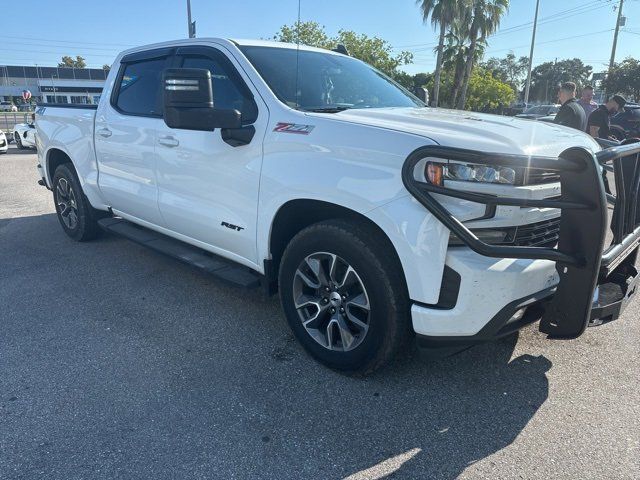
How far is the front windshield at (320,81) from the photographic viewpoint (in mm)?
3355

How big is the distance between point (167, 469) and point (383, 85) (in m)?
3.29

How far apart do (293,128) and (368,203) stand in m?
0.76

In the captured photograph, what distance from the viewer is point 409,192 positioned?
2395mm

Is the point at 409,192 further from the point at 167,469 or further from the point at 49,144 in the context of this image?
the point at 49,144

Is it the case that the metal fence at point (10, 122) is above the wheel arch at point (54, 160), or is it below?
below

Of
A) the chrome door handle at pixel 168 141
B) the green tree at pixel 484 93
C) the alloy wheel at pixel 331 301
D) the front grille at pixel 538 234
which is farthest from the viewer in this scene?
the green tree at pixel 484 93

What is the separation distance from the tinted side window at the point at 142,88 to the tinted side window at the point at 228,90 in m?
0.65

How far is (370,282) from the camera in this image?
268 cm

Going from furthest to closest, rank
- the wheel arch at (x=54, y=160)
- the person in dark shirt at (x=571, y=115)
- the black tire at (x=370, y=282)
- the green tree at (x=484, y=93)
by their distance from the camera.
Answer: the green tree at (x=484, y=93) → the person in dark shirt at (x=571, y=115) → the wheel arch at (x=54, y=160) → the black tire at (x=370, y=282)

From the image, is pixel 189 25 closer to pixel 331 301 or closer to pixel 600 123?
pixel 600 123

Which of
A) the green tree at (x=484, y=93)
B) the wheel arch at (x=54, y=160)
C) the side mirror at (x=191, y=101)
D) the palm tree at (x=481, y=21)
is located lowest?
the wheel arch at (x=54, y=160)

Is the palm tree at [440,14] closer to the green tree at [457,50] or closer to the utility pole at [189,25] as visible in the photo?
the green tree at [457,50]

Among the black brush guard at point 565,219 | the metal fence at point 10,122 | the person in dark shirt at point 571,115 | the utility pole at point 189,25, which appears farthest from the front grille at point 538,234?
the metal fence at point 10,122

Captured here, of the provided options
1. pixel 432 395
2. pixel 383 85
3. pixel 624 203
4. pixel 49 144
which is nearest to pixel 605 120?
pixel 383 85
